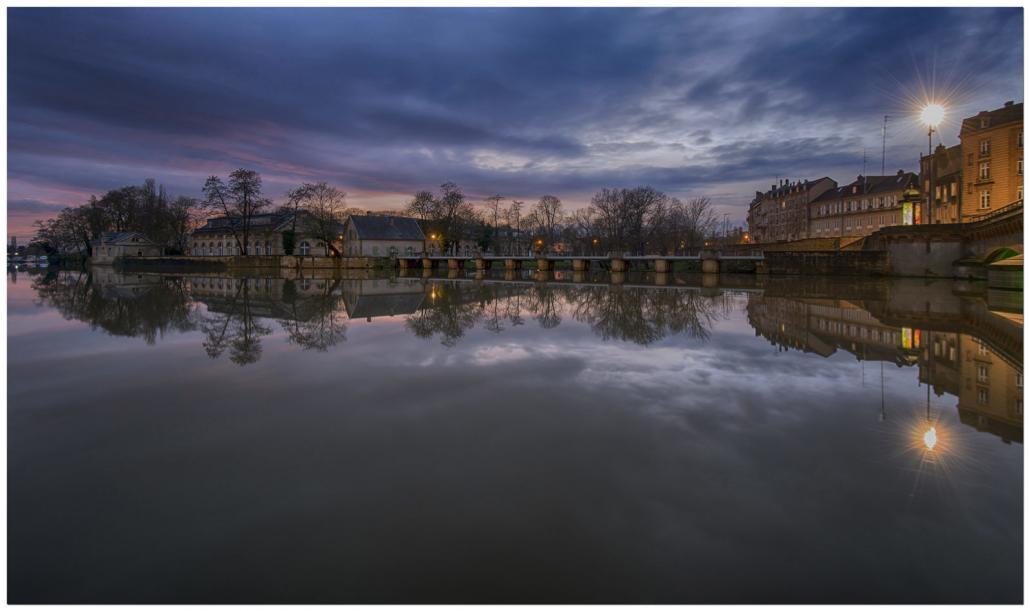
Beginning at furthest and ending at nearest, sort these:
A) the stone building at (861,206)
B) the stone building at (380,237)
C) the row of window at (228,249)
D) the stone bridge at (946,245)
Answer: the row of window at (228,249)
the stone building at (380,237)
the stone building at (861,206)
the stone bridge at (946,245)

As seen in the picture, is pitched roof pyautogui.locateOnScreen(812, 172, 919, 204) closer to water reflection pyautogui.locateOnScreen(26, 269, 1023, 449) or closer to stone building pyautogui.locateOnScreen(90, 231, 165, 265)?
water reflection pyautogui.locateOnScreen(26, 269, 1023, 449)

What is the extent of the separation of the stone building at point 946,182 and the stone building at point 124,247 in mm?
97553

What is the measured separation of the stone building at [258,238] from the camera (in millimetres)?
80844

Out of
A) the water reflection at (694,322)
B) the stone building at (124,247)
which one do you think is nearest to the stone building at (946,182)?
the water reflection at (694,322)

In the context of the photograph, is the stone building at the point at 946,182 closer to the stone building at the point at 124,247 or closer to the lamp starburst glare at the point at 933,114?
the lamp starburst glare at the point at 933,114

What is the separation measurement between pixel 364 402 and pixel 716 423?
417 cm

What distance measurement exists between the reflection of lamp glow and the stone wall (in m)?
37.0

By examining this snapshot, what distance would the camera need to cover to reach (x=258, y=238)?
90000mm

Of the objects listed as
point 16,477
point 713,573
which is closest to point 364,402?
point 16,477

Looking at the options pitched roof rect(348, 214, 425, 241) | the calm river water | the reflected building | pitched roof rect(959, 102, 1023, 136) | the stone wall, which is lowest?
the calm river water

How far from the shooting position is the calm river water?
3182 millimetres

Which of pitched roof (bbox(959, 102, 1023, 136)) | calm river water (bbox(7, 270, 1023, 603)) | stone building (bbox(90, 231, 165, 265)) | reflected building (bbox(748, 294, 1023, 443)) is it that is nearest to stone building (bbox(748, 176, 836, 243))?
pitched roof (bbox(959, 102, 1023, 136))

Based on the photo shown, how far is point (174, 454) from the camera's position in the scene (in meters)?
5.07

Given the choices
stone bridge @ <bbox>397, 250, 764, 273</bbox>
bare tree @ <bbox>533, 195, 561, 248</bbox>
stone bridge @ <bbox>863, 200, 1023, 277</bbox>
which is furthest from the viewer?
bare tree @ <bbox>533, 195, 561, 248</bbox>
